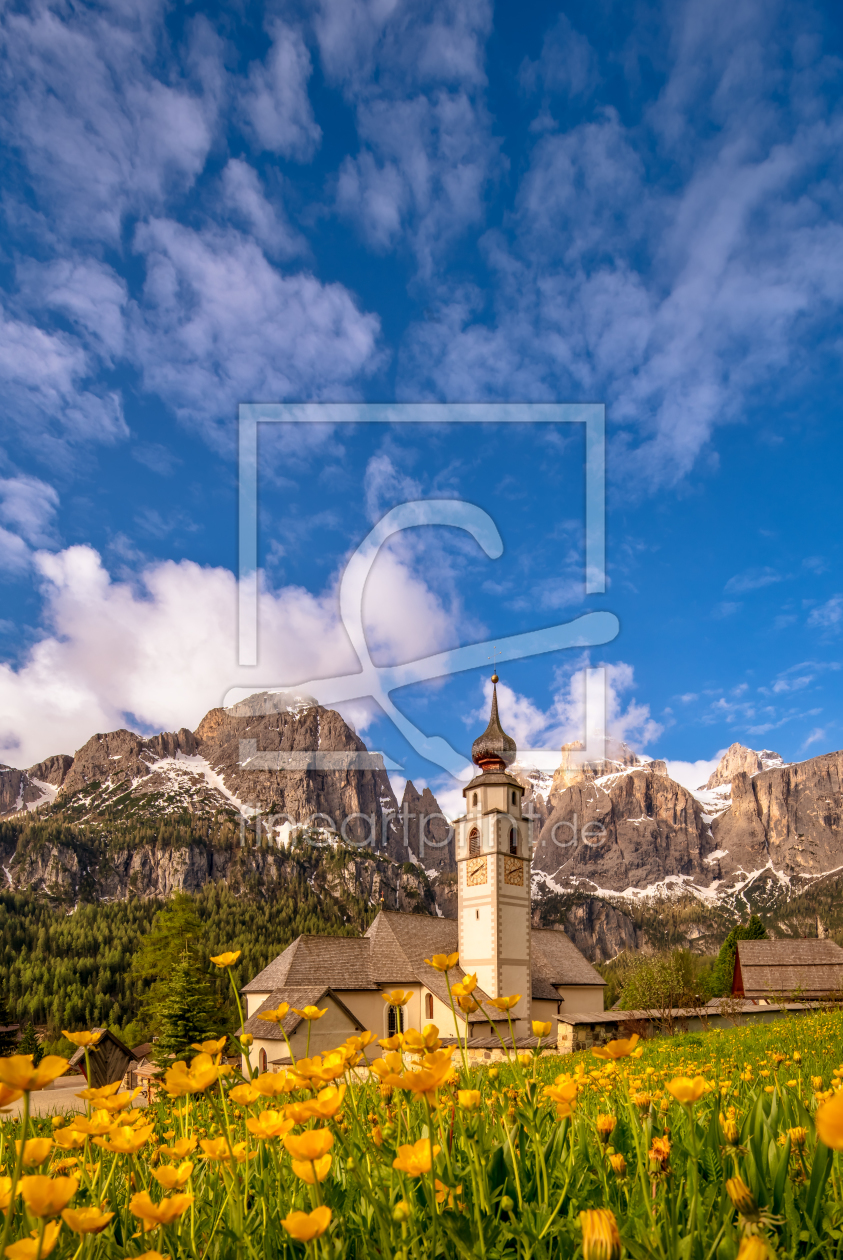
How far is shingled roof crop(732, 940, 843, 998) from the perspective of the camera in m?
46.3

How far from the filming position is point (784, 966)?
49094 millimetres

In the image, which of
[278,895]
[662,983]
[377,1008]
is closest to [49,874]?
[278,895]

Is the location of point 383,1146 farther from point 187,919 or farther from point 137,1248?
point 187,919

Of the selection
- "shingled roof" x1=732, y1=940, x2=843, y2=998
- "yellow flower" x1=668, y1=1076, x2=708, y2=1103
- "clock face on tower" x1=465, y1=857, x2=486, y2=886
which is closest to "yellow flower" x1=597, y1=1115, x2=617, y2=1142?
"yellow flower" x1=668, y1=1076, x2=708, y2=1103

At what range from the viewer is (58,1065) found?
1.89 m

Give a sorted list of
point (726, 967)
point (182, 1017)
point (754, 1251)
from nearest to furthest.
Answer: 1. point (754, 1251)
2. point (182, 1017)
3. point (726, 967)

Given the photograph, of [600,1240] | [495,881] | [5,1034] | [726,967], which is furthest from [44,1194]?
[726,967]

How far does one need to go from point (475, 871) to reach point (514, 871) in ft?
7.80

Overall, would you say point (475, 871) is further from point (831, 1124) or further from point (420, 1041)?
point (831, 1124)

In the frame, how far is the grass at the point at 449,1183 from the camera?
168 cm

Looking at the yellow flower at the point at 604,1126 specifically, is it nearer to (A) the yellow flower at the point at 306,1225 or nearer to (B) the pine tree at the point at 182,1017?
(A) the yellow flower at the point at 306,1225

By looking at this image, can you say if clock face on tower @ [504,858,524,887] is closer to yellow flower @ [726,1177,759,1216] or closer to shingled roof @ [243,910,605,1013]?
shingled roof @ [243,910,605,1013]

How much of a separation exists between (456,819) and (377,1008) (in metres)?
11.1

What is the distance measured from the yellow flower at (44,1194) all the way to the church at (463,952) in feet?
116
